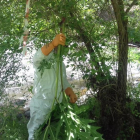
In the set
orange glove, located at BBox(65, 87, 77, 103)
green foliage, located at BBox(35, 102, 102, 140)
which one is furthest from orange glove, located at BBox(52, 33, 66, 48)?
orange glove, located at BBox(65, 87, 77, 103)

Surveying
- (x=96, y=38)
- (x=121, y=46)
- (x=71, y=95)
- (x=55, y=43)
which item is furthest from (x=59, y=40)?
(x=121, y=46)

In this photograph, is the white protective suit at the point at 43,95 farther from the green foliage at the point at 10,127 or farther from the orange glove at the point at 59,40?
the orange glove at the point at 59,40

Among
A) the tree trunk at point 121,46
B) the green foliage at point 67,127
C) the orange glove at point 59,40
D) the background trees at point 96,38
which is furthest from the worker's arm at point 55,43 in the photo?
the tree trunk at point 121,46

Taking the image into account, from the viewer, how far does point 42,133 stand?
7.99ft

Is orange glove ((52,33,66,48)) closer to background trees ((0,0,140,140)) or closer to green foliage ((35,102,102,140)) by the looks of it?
background trees ((0,0,140,140))

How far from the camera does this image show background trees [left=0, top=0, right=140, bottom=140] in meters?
2.75

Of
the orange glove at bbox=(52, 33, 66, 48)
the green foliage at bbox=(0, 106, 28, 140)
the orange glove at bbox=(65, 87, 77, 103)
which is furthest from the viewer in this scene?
the orange glove at bbox=(65, 87, 77, 103)

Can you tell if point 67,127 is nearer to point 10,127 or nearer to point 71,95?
point 71,95

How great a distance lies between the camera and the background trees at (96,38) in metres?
2.75

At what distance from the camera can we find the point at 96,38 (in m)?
2.87

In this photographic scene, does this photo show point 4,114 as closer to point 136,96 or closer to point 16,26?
point 16,26

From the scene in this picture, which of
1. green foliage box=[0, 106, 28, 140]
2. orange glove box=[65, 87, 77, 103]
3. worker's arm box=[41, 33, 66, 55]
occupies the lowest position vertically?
green foliage box=[0, 106, 28, 140]

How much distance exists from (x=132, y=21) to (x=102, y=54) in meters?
0.56

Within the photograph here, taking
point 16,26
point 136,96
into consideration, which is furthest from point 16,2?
point 136,96
